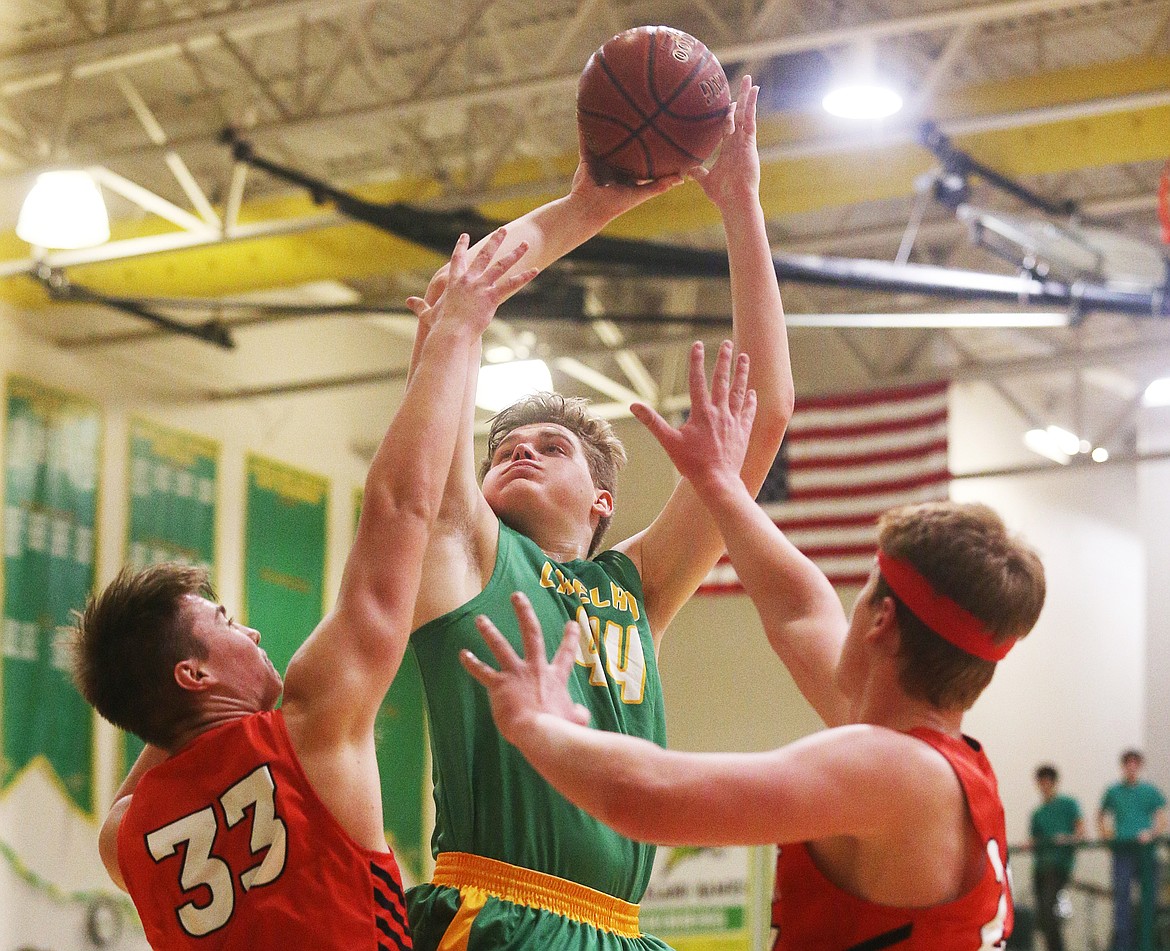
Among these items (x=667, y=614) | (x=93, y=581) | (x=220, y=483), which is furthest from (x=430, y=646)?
(x=220, y=483)

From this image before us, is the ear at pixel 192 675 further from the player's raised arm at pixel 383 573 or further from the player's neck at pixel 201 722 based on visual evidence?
the player's raised arm at pixel 383 573

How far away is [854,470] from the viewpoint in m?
13.6

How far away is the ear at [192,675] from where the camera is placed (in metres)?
2.63

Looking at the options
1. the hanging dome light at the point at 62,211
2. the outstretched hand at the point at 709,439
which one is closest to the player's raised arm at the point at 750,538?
the outstretched hand at the point at 709,439

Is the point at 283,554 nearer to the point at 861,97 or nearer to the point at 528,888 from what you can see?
the point at 861,97

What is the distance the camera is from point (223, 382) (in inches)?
594

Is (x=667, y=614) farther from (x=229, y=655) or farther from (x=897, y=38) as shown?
(x=897, y=38)

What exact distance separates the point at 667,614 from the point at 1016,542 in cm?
121

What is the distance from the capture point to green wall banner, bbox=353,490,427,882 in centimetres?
1498

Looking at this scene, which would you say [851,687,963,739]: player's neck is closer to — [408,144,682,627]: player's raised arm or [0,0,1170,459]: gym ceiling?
[408,144,682,627]: player's raised arm

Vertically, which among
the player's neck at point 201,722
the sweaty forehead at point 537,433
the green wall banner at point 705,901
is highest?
the sweaty forehead at point 537,433

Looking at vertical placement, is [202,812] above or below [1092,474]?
below

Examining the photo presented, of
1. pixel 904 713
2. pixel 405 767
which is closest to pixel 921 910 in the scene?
pixel 904 713

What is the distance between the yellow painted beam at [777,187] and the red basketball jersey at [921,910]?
343 inches
